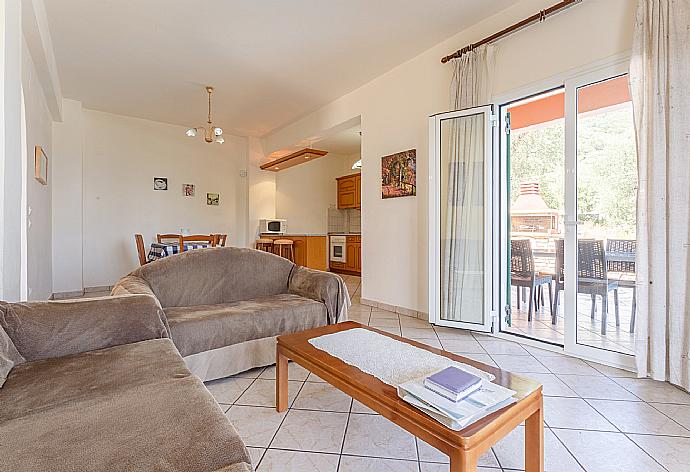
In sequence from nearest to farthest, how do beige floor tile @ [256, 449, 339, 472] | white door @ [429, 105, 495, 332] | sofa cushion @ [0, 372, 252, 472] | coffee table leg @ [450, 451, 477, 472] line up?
sofa cushion @ [0, 372, 252, 472]
coffee table leg @ [450, 451, 477, 472]
beige floor tile @ [256, 449, 339, 472]
white door @ [429, 105, 495, 332]

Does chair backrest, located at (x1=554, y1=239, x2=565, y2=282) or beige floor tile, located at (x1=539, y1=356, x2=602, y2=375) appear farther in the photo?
chair backrest, located at (x1=554, y1=239, x2=565, y2=282)

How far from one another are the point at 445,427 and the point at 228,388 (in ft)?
5.30

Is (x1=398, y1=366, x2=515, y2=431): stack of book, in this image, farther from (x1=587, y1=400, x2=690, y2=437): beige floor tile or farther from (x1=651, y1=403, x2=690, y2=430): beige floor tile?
(x1=651, y1=403, x2=690, y2=430): beige floor tile

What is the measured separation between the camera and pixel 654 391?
2145 mm

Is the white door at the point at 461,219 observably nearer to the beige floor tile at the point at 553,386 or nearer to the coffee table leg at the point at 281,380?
the beige floor tile at the point at 553,386

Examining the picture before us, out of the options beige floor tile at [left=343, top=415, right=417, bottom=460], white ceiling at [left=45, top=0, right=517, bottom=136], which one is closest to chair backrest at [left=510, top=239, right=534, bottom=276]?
white ceiling at [left=45, top=0, right=517, bottom=136]

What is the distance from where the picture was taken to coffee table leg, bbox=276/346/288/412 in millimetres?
1911

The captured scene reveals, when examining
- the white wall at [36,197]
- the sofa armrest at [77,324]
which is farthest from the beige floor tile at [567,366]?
the white wall at [36,197]

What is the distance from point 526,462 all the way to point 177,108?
606cm

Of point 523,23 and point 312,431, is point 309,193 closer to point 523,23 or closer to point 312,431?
point 523,23

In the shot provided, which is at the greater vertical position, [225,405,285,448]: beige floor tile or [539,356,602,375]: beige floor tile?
[539,356,602,375]: beige floor tile

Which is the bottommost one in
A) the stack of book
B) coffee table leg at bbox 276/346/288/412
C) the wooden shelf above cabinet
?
coffee table leg at bbox 276/346/288/412

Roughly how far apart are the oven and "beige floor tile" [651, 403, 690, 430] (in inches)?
255

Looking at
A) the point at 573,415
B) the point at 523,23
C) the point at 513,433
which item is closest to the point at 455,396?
the point at 513,433
